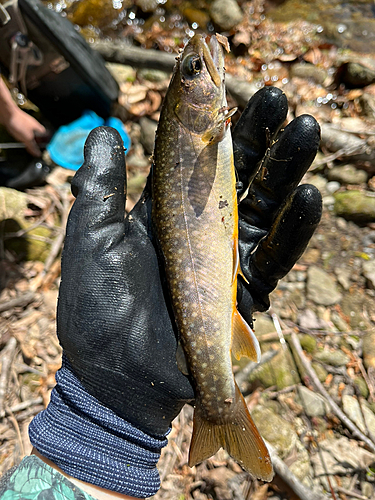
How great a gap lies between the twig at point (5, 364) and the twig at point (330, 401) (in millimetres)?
2878

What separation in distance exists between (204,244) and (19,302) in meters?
2.43

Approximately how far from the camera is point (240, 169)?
9.62 ft

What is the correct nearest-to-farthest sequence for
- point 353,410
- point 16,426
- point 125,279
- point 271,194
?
point 125,279
point 271,194
point 16,426
point 353,410

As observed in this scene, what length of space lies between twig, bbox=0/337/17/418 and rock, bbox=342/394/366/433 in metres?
3.23

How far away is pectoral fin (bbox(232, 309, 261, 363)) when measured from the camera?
250 cm

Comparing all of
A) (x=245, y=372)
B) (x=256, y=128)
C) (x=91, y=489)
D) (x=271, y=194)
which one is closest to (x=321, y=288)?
(x=245, y=372)

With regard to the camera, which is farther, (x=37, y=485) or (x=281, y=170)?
(x=281, y=170)

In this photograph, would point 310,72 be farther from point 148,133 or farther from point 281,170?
point 281,170

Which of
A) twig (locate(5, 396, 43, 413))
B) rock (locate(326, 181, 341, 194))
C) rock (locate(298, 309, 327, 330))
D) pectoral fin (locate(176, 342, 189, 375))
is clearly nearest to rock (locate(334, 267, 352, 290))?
rock (locate(298, 309, 327, 330))

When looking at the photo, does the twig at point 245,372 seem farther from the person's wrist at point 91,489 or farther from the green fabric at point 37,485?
the green fabric at point 37,485

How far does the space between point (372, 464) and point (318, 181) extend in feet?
11.2

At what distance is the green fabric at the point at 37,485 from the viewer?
1.96 metres

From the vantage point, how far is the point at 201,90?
96.3 inches

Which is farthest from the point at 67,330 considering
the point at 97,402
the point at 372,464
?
the point at 372,464
